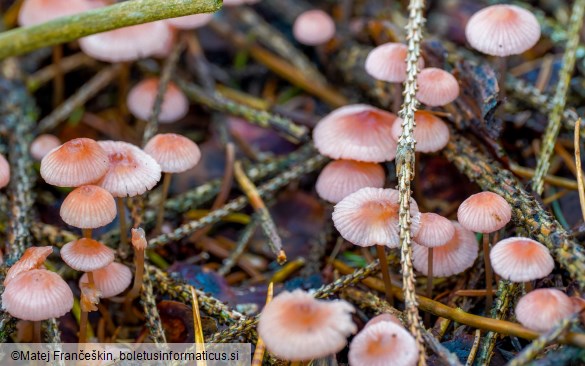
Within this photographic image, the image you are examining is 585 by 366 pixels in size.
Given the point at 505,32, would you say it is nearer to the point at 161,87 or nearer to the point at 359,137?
the point at 359,137

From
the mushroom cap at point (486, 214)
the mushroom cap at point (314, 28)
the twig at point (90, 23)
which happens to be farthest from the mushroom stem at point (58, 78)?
the mushroom cap at point (486, 214)

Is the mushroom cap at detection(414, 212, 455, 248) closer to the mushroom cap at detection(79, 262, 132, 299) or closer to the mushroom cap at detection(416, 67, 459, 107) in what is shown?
the mushroom cap at detection(416, 67, 459, 107)

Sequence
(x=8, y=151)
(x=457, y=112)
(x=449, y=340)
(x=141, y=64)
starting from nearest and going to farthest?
(x=449, y=340)
(x=457, y=112)
(x=8, y=151)
(x=141, y=64)

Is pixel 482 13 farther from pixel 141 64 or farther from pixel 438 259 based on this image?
pixel 141 64

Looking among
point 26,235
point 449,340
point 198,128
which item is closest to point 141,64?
point 198,128

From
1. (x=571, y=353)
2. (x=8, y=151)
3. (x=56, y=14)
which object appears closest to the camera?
(x=571, y=353)

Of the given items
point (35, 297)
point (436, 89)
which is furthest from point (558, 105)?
point (35, 297)

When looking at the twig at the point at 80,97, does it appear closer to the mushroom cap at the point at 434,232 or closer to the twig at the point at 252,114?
the twig at the point at 252,114
